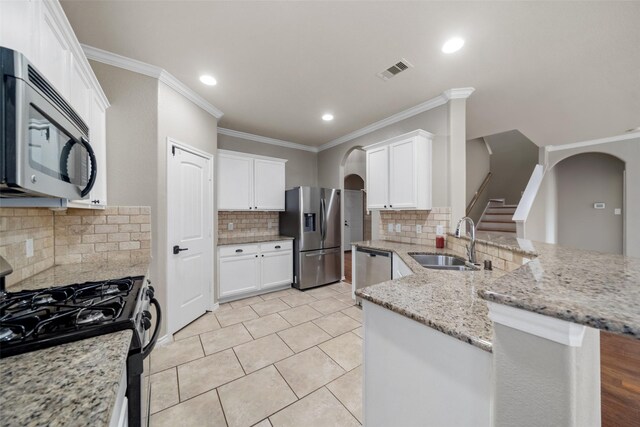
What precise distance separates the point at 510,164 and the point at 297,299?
689 centimetres

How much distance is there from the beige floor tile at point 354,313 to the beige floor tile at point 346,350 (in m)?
0.36

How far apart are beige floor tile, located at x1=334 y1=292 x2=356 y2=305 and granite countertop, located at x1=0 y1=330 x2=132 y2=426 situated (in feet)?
9.57

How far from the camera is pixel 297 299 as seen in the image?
3480 millimetres

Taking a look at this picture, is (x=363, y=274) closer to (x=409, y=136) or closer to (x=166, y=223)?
(x=409, y=136)

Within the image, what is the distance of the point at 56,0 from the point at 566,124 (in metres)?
5.61

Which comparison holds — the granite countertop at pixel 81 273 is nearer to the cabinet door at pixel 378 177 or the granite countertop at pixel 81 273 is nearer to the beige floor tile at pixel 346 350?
the beige floor tile at pixel 346 350

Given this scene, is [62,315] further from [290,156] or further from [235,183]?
[290,156]

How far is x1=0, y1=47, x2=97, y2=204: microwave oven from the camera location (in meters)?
0.66

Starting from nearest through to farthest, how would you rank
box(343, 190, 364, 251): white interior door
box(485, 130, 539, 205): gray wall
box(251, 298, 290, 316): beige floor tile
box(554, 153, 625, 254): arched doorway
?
1. box(251, 298, 290, 316): beige floor tile
2. box(554, 153, 625, 254): arched doorway
3. box(485, 130, 539, 205): gray wall
4. box(343, 190, 364, 251): white interior door

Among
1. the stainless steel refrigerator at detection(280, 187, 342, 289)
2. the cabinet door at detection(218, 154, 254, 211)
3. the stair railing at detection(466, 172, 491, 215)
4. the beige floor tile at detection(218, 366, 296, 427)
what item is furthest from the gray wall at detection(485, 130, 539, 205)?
the beige floor tile at detection(218, 366, 296, 427)

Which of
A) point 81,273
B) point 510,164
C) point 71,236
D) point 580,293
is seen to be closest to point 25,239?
point 81,273

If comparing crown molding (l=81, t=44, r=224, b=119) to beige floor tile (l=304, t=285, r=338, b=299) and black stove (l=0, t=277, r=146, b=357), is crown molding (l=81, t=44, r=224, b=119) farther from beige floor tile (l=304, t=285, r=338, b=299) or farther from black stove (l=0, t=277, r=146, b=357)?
beige floor tile (l=304, t=285, r=338, b=299)

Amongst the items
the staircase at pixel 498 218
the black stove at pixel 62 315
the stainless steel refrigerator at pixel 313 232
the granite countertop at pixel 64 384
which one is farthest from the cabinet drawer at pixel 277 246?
the staircase at pixel 498 218

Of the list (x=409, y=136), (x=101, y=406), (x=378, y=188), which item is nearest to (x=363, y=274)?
(x=378, y=188)
